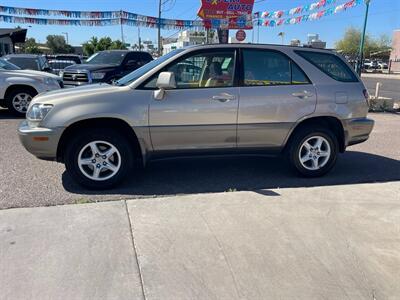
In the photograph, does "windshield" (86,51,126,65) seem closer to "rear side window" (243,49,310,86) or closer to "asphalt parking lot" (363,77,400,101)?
"rear side window" (243,49,310,86)

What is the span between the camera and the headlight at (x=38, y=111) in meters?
4.47

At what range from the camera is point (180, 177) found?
209 inches

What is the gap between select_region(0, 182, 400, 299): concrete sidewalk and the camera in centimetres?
281

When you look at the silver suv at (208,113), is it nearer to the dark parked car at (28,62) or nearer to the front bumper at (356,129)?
the front bumper at (356,129)

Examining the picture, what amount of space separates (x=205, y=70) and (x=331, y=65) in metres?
1.78

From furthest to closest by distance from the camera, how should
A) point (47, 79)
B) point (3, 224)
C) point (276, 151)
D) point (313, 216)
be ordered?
point (47, 79), point (276, 151), point (313, 216), point (3, 224)

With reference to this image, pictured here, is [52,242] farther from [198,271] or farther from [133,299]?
[198,271]

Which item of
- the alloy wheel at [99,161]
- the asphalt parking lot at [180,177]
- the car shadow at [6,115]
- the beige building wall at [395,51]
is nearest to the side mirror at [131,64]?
the car shadow at [6,115]

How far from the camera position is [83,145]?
15.0 ft

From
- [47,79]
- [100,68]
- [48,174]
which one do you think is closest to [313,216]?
[48,174]

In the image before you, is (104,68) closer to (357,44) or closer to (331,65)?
(331,65)

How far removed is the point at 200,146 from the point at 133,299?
2490 millimetres

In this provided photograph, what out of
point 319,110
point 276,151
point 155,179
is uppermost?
point 319,110

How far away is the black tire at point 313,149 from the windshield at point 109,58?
367 inches
